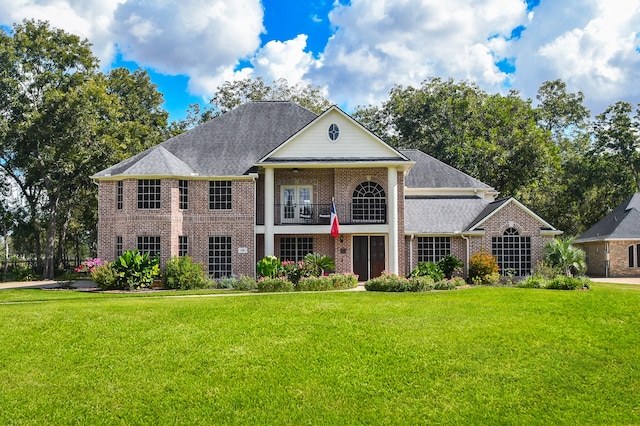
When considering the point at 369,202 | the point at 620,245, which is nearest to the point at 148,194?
the point at 369,202

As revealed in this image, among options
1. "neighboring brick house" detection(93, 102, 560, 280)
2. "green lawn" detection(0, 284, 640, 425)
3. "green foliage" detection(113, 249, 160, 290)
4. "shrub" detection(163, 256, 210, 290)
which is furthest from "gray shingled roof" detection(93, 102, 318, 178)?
"green lawn" detection(0, 284, 640, 425)

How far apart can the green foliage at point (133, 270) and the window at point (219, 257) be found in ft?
10.7

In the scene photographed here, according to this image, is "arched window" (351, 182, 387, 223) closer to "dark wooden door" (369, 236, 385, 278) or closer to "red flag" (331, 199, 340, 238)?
"dark wooden door" (369, 236, 385, 278)

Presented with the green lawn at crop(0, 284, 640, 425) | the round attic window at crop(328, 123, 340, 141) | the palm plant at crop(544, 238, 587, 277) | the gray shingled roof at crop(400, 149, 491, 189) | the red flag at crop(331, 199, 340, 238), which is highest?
Result: the round attic window at crop(328, 123, 340, 141)

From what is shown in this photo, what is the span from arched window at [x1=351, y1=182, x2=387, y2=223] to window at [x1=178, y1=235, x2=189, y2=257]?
806cm

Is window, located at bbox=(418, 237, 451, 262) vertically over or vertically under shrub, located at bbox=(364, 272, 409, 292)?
over

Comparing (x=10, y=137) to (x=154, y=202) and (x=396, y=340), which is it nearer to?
(x=154, y=202)

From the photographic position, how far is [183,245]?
26562 millimetres

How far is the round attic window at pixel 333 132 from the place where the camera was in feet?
86.8

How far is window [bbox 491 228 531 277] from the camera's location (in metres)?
26.5

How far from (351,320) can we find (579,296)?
8083 mm

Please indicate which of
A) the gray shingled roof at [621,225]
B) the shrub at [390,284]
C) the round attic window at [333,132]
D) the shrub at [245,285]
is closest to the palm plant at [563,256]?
the gray shingled roof at [621,225]

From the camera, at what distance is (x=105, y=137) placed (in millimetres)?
36000

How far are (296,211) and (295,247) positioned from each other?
179cm
